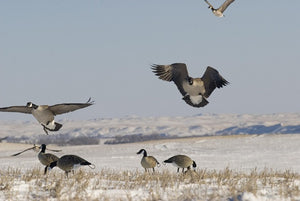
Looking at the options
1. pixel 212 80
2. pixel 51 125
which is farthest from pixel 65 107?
pixel 212 80

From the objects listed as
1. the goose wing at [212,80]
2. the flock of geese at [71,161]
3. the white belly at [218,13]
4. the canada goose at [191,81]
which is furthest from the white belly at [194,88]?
the flock of geese at [71,161]

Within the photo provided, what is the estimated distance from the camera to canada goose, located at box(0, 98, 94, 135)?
31.9 ft

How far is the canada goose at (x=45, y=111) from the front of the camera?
9.71 metres

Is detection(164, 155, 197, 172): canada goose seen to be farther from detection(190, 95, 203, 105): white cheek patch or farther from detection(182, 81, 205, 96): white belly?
detection(190, 95, 203, 105): white cheek patch

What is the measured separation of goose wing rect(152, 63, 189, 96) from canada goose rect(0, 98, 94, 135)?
1.63 m

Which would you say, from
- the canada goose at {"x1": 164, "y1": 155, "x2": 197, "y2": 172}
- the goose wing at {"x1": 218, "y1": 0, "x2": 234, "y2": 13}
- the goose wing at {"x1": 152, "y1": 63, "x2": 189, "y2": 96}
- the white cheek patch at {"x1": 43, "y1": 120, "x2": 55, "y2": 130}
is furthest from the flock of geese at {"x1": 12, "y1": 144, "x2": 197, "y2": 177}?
the goose wing at {"x1": 218, "y1": 0, "x2": 234, "y2": 13}

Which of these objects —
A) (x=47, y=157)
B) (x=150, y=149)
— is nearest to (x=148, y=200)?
(x=47, y=157)

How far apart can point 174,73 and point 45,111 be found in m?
2.13

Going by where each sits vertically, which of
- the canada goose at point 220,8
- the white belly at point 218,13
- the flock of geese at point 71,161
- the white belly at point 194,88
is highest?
the canada goose at point 220,8

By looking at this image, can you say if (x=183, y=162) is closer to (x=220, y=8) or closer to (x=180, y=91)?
(x=180, y=91)

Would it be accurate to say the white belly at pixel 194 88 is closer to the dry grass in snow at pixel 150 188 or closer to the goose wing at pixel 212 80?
the goose wing at pixel 212 80

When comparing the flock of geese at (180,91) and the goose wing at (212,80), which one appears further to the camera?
the goose wing at (212,80)

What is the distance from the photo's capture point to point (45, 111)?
991 centimetres

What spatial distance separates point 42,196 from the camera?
853 cm
